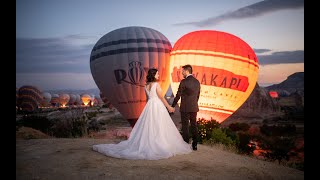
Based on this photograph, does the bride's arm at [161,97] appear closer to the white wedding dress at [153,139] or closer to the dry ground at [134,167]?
the white wedding dress at [153,139]

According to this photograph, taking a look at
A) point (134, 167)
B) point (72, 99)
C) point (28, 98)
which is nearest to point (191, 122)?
point (134, 167)

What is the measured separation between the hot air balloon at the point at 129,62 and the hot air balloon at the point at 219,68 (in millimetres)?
2781

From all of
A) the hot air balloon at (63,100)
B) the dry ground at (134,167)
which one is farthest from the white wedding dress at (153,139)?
the hot air balloon at (63,100)

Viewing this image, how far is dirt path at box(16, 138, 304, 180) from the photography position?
6.53m

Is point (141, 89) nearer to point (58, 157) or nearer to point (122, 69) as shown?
point (122, 69)

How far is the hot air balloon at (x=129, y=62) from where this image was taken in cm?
2019

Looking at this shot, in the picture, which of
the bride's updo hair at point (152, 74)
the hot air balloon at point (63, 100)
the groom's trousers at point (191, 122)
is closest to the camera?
the bride's updo hair at point (152, 74)

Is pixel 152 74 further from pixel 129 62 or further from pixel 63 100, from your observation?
pixel 63 100

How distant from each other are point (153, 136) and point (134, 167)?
1.62 meters

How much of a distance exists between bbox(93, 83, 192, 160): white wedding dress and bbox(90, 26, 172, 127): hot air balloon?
1145cm

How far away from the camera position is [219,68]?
17.4 m
